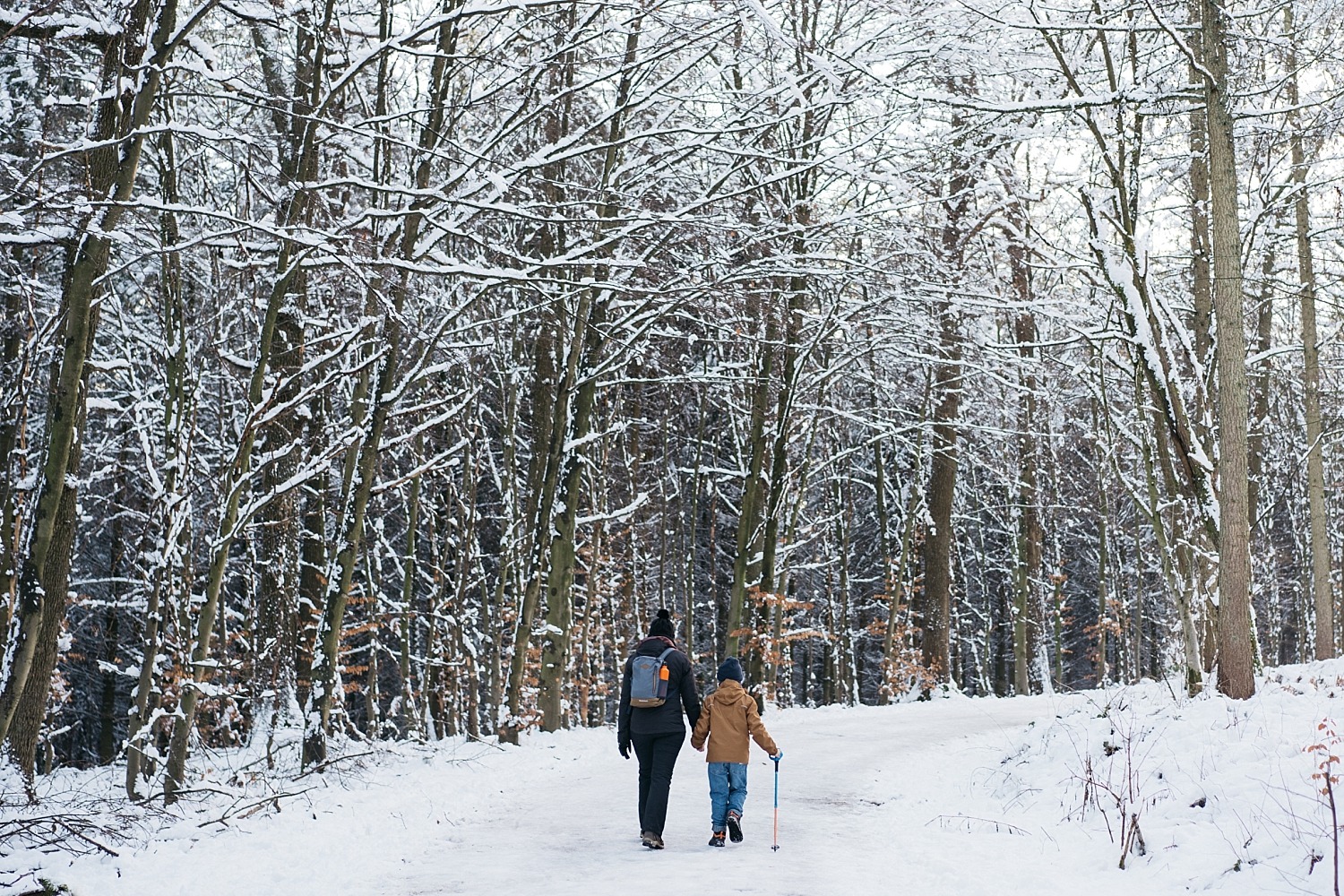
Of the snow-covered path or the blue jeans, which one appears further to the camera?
the blue jeans

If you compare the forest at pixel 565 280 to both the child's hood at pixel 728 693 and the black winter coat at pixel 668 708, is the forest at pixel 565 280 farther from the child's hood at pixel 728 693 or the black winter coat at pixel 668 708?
the child's hood at pixel 728 693

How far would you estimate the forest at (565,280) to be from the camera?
905 centimetres

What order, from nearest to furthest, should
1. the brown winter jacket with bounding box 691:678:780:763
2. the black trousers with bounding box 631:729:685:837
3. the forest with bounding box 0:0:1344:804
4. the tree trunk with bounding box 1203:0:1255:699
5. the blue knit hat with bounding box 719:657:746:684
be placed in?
1. the black trousers with bounding box 631:729:685:837
2. the brown winter jacket with bounding box 691:678:780:763
3. the blue knit hat with bounding box 719:657:746:684
4. the forest with bounding box 0:0:1344:804
5. the tree trunk with bounding box 1203:0:1255:699

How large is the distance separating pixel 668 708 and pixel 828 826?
70.1 inches

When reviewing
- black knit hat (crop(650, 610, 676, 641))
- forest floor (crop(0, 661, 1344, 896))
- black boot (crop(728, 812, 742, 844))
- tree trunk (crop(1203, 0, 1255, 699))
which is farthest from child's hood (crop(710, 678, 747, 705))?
tree trunk (crop(1203, 0, 1255, 699))

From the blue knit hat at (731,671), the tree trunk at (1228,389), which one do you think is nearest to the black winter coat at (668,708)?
the blue knit hat at (731,671)

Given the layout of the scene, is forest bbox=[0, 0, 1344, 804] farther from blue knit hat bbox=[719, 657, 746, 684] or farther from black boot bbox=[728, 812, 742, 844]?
black boot bbox=[728, 812, 742, 844]

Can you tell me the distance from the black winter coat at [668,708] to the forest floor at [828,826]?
87 centimetres

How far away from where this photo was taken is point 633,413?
27.5 meters

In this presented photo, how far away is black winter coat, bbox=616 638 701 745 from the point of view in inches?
346

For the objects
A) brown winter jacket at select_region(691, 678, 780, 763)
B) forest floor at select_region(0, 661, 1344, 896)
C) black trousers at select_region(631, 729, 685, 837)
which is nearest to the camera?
forest floor at select_region(0, 661, 1344, 896)

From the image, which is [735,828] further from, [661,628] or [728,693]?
[661,628]

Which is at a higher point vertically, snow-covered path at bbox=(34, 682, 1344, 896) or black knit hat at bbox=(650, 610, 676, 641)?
black knit hat at bbox=(650, 610, 676, 641)

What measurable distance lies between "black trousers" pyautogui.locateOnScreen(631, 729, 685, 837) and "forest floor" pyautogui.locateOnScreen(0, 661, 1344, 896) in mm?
273
